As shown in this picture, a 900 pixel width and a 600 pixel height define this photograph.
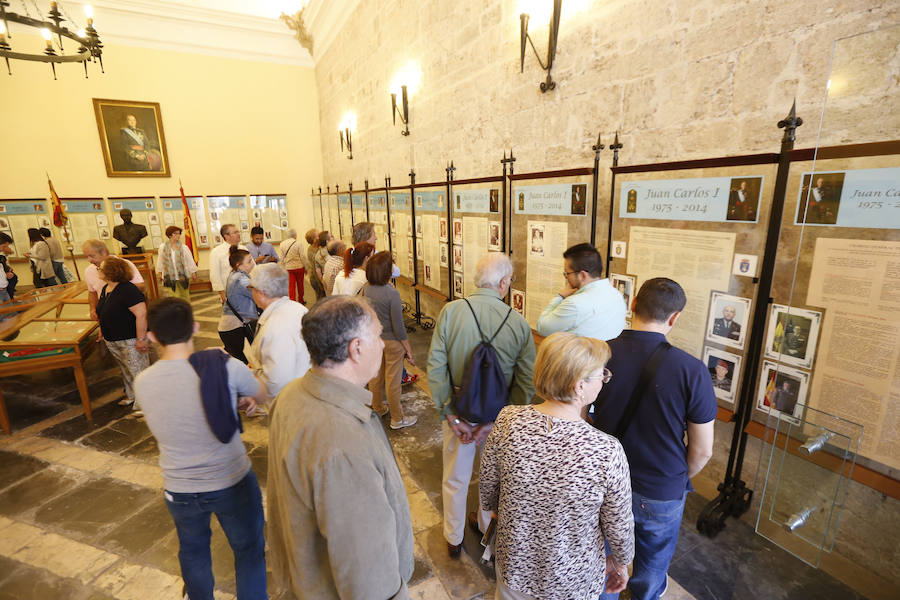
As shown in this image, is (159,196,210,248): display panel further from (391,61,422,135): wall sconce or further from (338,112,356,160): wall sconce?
(391,61,422,135): wall sconce

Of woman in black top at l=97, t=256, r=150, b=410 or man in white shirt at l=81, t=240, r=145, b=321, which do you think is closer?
woman in black top at l=97, t=256, r=150, b=410

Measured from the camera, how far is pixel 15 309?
4.62 meters

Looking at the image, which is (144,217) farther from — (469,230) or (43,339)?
(469,230)

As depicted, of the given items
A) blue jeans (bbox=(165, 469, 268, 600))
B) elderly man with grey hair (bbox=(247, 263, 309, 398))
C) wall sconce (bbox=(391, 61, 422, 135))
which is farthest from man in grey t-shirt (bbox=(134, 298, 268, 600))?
wall sconce (bbox=(391, 61, 422, 135))

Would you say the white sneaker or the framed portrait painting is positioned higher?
the framed portrait painting

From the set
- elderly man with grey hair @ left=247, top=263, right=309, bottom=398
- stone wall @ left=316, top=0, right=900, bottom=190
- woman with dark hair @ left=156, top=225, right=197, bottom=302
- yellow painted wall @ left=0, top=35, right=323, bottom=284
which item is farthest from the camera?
yellow painted wall @ left=0, top=35, right=323, bottom=284

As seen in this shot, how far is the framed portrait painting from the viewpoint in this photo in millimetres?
9266

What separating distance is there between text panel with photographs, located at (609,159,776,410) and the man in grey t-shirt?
95.8 inches

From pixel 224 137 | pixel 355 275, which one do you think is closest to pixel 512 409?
pixel 355 275

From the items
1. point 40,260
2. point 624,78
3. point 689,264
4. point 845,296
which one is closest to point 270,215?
point 40,260

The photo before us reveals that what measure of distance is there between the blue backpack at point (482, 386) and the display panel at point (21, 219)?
11.4 m

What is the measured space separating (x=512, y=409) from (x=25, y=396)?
6.18m

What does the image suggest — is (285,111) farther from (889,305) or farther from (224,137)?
(889,305)

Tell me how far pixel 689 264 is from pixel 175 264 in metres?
7.64
